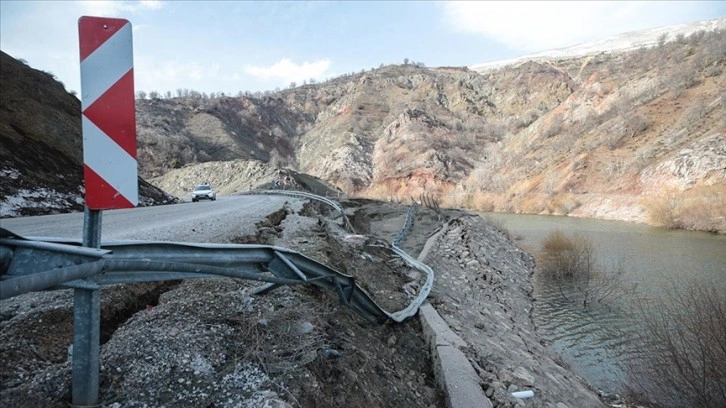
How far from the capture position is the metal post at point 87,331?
75.9 inches

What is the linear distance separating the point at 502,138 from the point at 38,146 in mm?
68273

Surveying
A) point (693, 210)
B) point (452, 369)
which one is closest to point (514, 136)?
point (693, 210)

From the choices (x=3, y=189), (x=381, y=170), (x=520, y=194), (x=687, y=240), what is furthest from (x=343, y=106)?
(x=3, y=189)

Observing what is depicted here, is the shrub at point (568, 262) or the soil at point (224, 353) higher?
the soil at point (224, 353)

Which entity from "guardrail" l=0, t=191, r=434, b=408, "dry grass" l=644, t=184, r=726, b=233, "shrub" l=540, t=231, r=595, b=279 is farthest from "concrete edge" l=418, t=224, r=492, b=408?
"dry grass" l=644, t=184, r=726, b=233

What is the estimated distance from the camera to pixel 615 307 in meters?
12.3

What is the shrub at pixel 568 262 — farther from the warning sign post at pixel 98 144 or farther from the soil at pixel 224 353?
the warning sign post at pixel 98 144

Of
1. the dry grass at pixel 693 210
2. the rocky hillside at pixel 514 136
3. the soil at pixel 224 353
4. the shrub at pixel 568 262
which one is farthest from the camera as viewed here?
the rocky hillside at pixel 514 136

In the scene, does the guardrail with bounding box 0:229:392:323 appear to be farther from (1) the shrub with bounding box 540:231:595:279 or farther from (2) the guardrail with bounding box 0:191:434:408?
(1) the shrub with bounding box 540:231:595:279

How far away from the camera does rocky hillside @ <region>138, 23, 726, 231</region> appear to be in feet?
121

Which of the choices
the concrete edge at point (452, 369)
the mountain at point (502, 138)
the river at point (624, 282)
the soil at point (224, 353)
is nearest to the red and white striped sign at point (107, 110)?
the soil at point (224, 353)

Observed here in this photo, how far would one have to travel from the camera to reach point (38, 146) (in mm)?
14516

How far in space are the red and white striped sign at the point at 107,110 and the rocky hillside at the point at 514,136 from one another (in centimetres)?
3213

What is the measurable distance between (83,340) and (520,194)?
49026 millimetres
